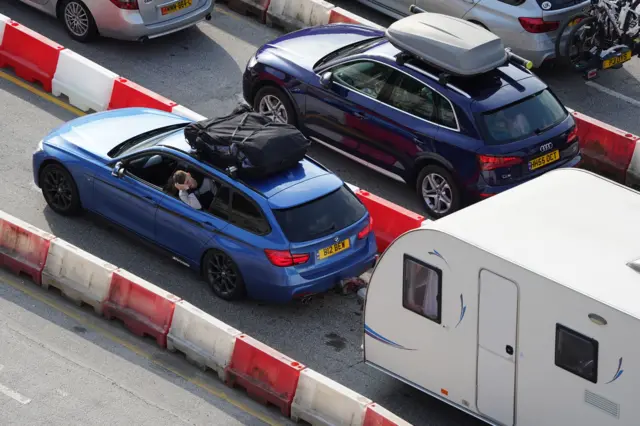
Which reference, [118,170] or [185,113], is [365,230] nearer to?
[118,170]

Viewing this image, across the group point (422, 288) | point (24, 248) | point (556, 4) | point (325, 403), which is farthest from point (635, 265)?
point (556, 4)

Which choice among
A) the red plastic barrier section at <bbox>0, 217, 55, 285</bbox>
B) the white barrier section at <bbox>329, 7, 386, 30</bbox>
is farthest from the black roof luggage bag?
the white barrier section at <bbox>329, 7, 386, 30</bbox>

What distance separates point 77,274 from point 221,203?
1700 mm

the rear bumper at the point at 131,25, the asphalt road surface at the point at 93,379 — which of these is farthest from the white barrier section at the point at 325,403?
the rear bumper at the point at 131,25

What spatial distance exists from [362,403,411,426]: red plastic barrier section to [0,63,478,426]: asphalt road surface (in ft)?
3.24

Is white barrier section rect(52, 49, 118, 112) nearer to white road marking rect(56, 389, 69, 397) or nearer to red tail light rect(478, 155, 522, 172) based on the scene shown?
red tail light rect(478, 155, 522, 172)

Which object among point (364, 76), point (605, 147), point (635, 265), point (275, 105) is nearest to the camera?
point (635, 265)

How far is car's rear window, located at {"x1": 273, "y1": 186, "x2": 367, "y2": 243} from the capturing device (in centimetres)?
1326

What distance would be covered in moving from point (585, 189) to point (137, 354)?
4.78 metres

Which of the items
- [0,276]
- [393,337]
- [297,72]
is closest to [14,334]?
[0,276]

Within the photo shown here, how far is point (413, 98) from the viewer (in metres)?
15.5

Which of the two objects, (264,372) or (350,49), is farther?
(350,49)

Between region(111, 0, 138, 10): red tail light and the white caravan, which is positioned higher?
the white caravan

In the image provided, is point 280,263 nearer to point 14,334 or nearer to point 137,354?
point 137,354
